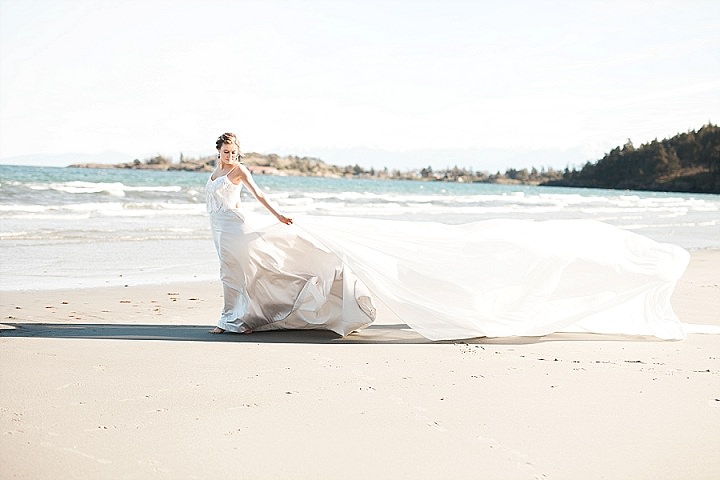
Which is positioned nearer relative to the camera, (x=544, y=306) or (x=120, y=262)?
(x=544, y=306)

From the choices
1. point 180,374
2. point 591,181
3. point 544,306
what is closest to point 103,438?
point 180,374

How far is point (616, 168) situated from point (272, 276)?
11734 cm

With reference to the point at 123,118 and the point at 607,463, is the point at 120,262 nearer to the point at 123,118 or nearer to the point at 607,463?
the point at 607,463

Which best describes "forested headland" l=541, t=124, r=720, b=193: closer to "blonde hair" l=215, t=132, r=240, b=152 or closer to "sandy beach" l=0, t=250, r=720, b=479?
"blonde hair" l=215, t=132, r=240, b=152

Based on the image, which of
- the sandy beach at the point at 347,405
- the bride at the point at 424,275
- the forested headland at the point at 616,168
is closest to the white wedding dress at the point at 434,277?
the bride at the point at 424,275

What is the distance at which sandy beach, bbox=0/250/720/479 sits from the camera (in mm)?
3930

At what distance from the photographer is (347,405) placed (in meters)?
4.92

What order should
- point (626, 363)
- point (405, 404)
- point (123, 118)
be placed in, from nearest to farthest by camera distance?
point (405, 404), point (626, 363), point (123, 118)

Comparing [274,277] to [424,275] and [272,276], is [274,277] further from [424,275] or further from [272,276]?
[424,275]

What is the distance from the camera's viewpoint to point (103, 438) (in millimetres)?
4148

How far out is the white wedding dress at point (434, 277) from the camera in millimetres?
7270

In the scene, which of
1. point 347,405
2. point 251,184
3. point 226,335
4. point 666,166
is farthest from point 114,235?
point 666,166

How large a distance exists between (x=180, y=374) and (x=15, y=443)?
160cm

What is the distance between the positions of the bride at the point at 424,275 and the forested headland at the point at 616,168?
79259mm
